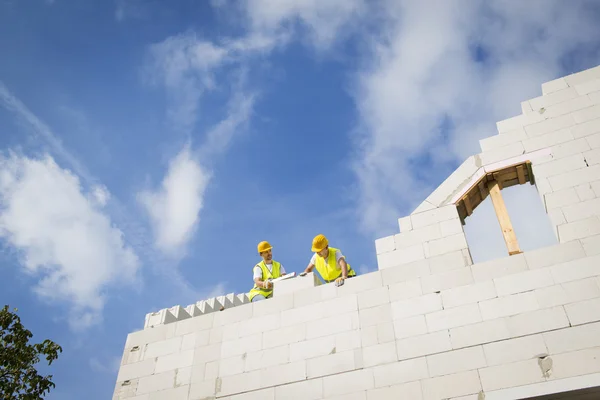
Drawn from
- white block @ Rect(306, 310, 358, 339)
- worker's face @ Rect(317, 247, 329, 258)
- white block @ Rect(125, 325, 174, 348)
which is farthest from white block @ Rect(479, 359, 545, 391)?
white block @ Rect(125, 325, 174, 348)

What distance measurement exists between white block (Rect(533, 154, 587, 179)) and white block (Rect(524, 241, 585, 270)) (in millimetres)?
1300

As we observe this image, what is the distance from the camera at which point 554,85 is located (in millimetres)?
8469

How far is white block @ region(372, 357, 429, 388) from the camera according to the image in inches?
269

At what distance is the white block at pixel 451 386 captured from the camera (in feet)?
21.0

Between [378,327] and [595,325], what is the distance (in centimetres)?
292

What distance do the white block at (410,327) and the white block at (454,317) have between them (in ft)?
0.30

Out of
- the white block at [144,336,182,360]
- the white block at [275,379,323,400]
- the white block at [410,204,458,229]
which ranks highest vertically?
→ the white block at [410,204,458,229]

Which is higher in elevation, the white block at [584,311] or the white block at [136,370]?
the white block at [136,370]

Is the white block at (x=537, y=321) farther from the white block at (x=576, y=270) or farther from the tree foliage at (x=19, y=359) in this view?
the tree foliage at (x=19, y=359)

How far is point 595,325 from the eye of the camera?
612cm

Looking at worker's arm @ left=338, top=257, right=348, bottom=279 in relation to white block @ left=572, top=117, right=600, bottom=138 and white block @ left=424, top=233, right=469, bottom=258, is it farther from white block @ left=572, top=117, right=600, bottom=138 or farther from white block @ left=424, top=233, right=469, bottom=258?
white block @ left=572, top=117, right=600, bottom=138

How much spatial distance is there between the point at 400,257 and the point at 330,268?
1.67 m

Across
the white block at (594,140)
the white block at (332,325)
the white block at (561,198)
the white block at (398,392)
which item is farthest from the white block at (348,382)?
the white block at (594,140)

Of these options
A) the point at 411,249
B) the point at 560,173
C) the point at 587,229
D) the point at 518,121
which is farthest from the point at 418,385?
the point at 518,121
